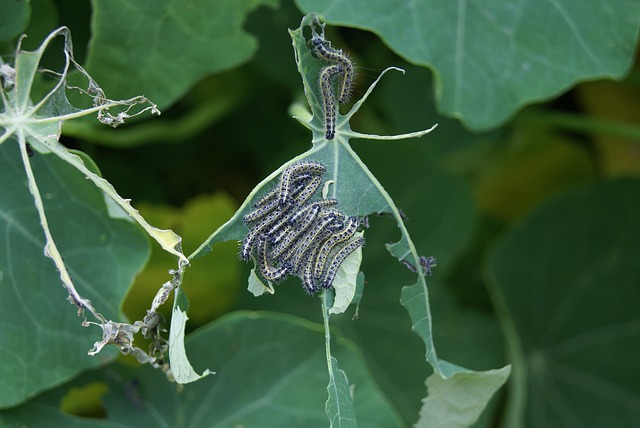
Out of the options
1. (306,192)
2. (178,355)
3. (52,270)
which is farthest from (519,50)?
(52,270)

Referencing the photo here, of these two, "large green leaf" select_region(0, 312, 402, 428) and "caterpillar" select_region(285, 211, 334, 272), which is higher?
"caterpillar" select_region(285, 211, 334, 272)

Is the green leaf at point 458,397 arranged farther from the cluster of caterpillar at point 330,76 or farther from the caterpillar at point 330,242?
the cluster of caterpillar at point 330,76

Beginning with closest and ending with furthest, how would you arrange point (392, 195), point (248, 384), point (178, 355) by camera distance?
1. point (178, 355)
2. point (248, 384)
3. point (392, 195)

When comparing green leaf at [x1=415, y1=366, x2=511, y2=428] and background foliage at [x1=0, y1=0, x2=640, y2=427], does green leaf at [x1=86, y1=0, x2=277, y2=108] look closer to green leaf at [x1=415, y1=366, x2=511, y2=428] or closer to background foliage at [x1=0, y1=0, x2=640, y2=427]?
background foliage at [x1=0, y1=0, x2=640, y2=427]

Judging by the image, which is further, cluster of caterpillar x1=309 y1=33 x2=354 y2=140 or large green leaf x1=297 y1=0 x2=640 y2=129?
large green leaf x1=297 y1=0 x2=640 y2=129

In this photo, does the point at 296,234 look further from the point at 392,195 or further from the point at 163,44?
the point at 392,195

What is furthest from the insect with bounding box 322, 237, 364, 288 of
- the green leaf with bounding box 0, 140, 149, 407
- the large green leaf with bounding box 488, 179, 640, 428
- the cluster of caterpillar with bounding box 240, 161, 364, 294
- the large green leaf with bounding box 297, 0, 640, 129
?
the large green leaf with bounding box 488, 179, 640, 428
